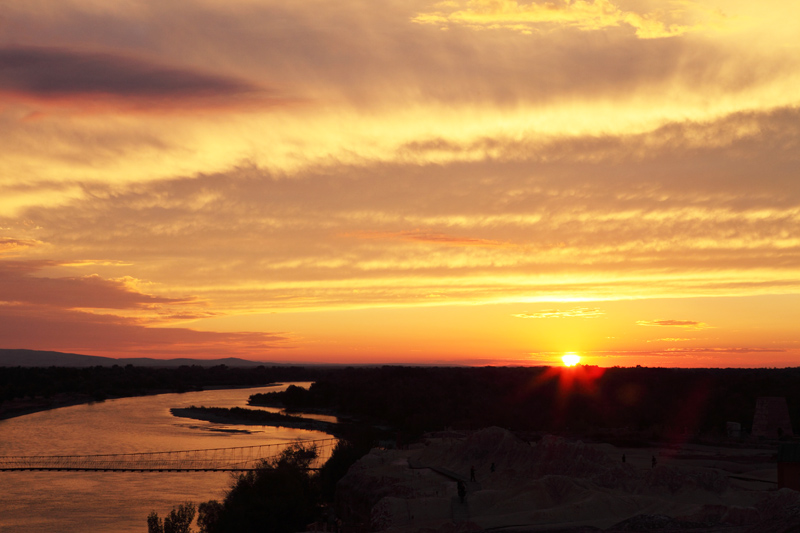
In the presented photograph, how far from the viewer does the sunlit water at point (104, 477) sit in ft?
137

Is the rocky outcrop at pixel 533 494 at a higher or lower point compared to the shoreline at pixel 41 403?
higher

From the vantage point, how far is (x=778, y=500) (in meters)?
26.4

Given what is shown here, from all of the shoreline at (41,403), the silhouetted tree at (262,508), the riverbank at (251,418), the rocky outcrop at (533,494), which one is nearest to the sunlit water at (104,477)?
the riverbank at (251,418)

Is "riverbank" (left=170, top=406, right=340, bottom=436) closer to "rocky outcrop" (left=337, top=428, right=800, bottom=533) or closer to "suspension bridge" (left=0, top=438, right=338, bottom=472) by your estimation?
"suspension bridge" (left=0, top=438, right=338, bottom=472)

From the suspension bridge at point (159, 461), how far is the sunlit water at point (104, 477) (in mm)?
722

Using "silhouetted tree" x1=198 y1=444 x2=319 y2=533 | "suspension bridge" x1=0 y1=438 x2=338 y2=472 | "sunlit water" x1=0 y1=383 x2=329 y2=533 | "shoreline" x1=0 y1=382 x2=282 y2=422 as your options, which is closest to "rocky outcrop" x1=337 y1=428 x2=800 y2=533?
"silhouetted tree" x1=198 y1=444 x2=319 y2=533

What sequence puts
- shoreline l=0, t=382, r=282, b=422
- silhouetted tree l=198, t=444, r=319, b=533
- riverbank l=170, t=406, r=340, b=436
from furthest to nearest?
shoreline l=0, t=382, r=282, b=422 < riverbank l=170, t=406, r=340, b=436 < silhouetted tree l=198, t=444, r=319, b=533

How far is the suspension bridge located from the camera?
183 ft

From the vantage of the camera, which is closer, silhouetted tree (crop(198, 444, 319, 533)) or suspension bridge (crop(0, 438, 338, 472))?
silhouetted tree (crop(198, 444, 319, 533))

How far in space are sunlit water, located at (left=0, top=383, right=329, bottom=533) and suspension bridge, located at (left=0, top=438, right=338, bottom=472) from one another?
2.37 feet

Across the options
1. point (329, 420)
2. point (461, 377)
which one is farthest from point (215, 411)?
point (461, 377)

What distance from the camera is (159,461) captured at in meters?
58.1

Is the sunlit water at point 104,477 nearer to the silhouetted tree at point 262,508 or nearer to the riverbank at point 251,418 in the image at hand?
the riverbank at point 251,418

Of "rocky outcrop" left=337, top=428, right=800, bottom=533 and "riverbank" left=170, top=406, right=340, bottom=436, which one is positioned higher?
"rocky outcrop" left=337, top=428, right=800, bottom=533
